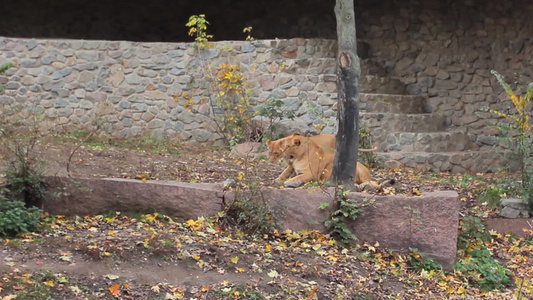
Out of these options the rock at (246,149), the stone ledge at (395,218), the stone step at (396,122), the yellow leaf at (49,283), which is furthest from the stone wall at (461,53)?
the yellow leaf at (49,283)

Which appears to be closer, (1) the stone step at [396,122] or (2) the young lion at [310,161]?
(2) the young lion at [310,161]

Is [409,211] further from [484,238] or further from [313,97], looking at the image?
[313,97]

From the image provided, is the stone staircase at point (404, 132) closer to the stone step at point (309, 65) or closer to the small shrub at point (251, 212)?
the stone step at point (309, 65)

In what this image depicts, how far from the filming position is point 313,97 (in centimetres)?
1145

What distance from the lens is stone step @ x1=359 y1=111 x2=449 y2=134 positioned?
445 inches

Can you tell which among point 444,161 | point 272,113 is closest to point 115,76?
point 272,113

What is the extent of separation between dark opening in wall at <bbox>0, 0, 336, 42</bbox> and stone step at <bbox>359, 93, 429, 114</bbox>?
3.18 metres

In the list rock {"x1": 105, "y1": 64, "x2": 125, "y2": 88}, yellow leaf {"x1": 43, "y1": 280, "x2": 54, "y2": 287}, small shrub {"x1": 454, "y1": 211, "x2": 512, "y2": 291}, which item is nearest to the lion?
small shrub {"x1": 454, "y1": 211, "x2": 512, "y2": 291}

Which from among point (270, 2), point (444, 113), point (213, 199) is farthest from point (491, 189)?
point (270, 2)

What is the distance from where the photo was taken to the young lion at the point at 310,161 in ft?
24.6

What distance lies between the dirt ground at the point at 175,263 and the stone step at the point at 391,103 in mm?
3978

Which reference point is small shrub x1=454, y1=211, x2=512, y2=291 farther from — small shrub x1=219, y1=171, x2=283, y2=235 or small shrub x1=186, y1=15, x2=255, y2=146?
small shrub x1=186, y1=15, x2=255, y2=146

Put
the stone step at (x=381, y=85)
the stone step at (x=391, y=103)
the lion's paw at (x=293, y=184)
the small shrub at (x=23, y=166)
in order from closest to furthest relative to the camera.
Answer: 1. the small shrub at (x=23, y=166)
2. the lion's paw at (x=293, y=184)
3. the stone step at (x=391, y=103)
4. the stone step at (x=381, y=85)

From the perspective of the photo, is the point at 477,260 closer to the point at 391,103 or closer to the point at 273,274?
the point at 273,274
